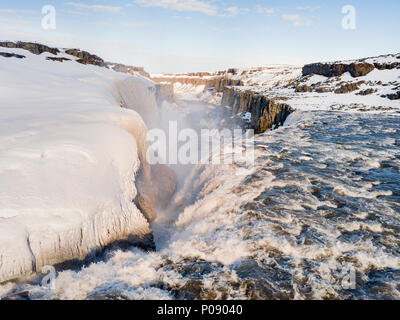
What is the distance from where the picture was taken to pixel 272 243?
608 centimetres

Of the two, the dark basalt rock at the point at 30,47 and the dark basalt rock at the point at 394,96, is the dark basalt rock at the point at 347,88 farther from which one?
the dark basalt rock at the point at 30,47

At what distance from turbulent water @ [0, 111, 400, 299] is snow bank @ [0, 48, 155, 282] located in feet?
1.70

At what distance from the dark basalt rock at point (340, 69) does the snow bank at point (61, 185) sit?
217ft

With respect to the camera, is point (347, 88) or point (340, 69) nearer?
point (347, 88)

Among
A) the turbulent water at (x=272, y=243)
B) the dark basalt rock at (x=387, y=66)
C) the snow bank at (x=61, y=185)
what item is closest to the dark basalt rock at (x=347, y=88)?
the dark basalt rock at (x=387, y=66)

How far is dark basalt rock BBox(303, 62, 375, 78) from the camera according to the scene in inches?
2269

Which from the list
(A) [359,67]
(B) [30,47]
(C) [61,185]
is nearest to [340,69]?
(A) [359,67]

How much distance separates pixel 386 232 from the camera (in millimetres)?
6434

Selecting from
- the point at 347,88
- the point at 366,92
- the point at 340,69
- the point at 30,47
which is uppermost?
the point at 340,69

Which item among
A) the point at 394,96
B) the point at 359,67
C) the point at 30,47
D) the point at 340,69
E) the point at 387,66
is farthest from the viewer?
the point at 340,69

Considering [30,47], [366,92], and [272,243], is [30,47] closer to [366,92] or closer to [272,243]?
[272,243]

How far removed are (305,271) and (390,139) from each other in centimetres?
1461

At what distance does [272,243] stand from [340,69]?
71080 millimetres

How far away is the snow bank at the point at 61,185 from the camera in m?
4.54
